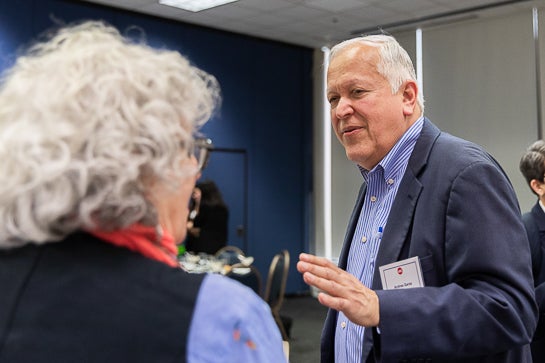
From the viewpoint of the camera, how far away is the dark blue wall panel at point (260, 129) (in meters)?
8.24

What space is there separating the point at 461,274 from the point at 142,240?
2.86 ft

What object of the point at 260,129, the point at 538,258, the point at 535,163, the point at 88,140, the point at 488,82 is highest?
the point at 488,82

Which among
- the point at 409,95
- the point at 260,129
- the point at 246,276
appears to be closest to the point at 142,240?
the point at 409,95

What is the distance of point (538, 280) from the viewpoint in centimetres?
272

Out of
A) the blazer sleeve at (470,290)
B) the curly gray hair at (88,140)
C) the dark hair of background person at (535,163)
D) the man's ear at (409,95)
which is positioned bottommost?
the blazer sleeve at (470,290)

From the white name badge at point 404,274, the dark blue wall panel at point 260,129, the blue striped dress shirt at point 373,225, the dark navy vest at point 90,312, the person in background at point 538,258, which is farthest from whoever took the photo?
the dark blue wall panel at point 260,129

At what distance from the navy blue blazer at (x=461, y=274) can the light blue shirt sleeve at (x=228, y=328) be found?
613mm

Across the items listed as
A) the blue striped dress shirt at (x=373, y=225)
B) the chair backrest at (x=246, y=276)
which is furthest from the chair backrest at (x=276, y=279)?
the blue striped dress shirt at (x=373, y=225)

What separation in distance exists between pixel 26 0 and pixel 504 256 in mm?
6687

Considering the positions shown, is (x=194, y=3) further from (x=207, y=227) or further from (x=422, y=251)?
(x=422, y=251)

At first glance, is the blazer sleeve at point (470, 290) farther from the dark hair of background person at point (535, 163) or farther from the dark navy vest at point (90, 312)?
the dark hair of background person at point (535, 163)

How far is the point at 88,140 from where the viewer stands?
2.62 ft

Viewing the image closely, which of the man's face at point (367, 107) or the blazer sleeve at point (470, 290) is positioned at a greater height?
the man's face at point (367, 107)

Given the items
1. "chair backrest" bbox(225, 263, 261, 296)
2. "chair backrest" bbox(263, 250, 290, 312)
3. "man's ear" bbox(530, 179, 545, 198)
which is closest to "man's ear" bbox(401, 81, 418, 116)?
"man's ear" bbox(530, 179, 545, 198)
